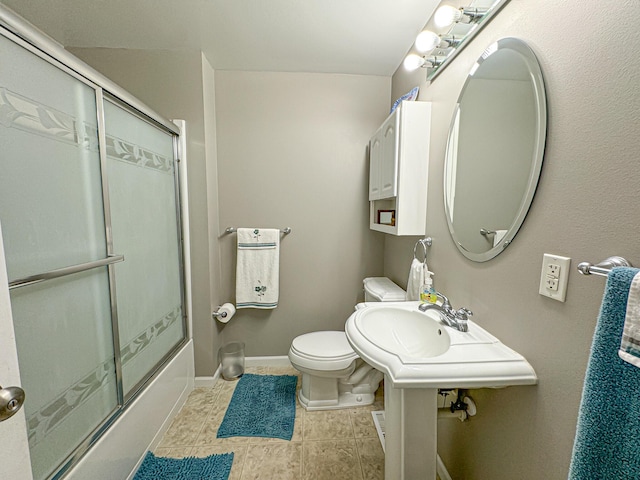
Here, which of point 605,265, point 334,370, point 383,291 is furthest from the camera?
point 383,291

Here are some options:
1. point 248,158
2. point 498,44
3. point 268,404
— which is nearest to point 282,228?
point 248,158

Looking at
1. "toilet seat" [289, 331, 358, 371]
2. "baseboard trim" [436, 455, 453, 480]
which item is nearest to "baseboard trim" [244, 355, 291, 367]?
"toilet seat" [289, 331, 358, 371]

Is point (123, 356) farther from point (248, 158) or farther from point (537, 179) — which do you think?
point (537, 179)

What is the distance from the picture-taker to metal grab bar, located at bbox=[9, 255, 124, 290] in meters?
0.77

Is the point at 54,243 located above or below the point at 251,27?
below

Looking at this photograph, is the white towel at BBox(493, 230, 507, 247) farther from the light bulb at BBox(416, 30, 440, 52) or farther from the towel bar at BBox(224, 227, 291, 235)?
the towel bar at BBox(224, 227, 291, 235)

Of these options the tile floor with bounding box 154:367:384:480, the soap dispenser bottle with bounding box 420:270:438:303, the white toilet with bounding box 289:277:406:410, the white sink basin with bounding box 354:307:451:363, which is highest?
the soap dispenser bottle with bounding box 420:270:438:303

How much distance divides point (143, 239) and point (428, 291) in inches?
58.3

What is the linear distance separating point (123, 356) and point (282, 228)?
1219 millimetres

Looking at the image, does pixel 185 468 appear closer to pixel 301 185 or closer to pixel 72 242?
pixel 72 242

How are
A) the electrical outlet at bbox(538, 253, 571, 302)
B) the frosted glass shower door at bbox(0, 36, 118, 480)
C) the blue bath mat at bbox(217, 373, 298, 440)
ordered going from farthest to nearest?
the blue bath mat at bbox(217, 373, 298, 440) < the frosted glass shower door at bbox(0, 36, 118, 480) < the electrical outlet at bbox(538, 253, 571, 302)

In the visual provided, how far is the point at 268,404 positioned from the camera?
5.66 ft

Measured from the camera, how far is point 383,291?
67.7 inches

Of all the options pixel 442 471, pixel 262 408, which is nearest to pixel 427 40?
pixel 442 471
